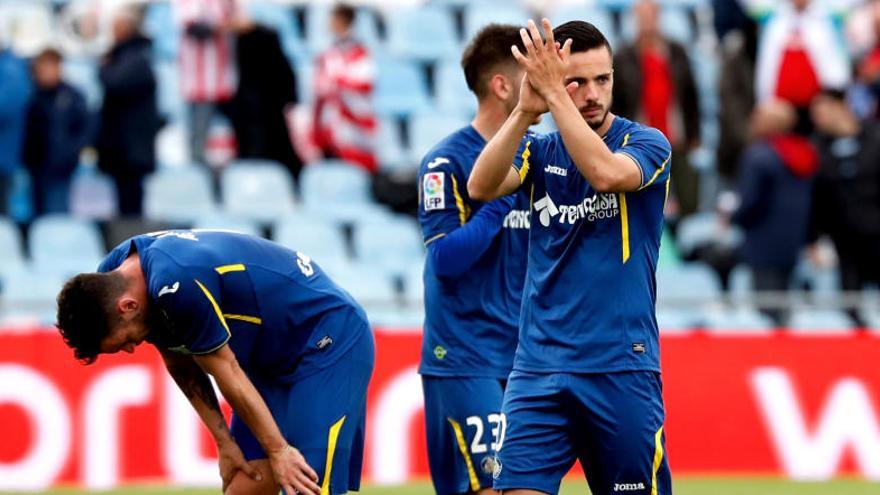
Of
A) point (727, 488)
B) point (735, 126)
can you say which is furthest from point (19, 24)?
point (727, 488)

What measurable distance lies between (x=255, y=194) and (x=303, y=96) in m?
2.29

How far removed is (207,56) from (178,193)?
129cm

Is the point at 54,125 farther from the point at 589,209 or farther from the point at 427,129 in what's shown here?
the point at 589,209

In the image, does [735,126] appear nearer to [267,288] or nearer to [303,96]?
[303,96]

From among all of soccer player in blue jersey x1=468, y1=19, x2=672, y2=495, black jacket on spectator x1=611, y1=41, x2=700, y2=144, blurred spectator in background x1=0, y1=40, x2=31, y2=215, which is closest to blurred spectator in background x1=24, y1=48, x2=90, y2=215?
blurred spectator in background x1=0, y1=40, x2=31, y2=215

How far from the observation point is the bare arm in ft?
21.6

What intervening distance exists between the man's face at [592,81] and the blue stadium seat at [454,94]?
413 inches

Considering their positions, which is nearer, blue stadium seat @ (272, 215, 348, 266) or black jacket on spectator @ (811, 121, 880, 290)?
black jacket on spectator @ (811, 121, 880, 290)

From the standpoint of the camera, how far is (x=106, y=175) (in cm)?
1555

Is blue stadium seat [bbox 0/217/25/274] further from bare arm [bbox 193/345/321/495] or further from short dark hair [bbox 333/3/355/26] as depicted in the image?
bare arm [bbox 193/345/321/495]

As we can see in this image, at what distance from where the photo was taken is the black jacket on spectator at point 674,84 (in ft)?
51.2

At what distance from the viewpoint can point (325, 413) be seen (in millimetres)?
6996

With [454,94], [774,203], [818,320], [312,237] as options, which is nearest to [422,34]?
[454,94]

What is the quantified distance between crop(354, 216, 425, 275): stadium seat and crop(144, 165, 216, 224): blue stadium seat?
1435 mm
